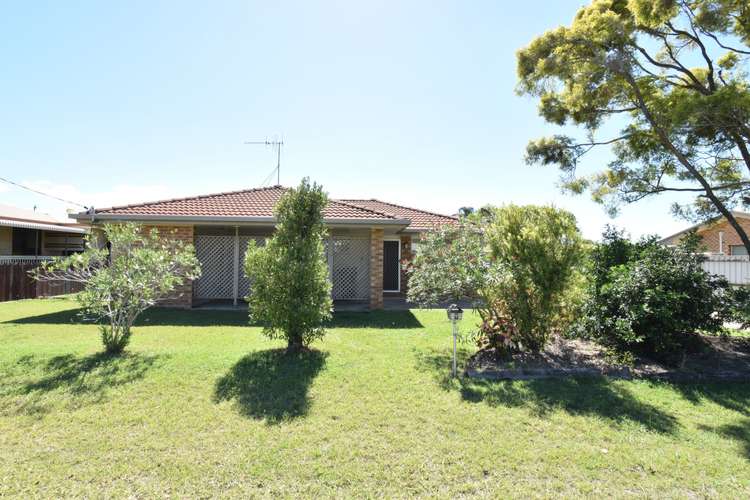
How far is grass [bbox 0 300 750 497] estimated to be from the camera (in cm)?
307

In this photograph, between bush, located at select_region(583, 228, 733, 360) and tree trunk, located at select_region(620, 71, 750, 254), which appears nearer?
bush, located at select_region(583, 228, 733, 360)

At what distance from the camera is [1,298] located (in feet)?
44.8

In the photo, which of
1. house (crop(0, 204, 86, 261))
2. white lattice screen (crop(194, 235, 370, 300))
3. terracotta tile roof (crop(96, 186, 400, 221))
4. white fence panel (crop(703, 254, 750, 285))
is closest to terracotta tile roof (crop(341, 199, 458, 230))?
white lattice screen (crop(194, 235, 370, 300))

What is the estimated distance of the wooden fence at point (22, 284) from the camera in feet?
45.3

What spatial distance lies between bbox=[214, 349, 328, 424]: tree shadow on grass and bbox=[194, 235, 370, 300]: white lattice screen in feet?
20.8

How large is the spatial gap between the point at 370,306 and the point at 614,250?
6871 millimetres

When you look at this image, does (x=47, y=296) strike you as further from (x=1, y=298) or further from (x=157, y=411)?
(x=157, y=411)

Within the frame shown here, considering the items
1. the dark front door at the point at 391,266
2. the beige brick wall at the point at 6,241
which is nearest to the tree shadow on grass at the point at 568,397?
the dark front door at the point at 391,266

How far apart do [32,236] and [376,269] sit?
1883 cm

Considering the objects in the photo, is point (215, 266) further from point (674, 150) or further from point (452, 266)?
point (674, 150)

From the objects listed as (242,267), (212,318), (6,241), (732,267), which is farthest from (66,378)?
(732,267)

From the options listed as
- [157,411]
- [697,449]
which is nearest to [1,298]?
[157,411]

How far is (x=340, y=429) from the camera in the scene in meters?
3.97

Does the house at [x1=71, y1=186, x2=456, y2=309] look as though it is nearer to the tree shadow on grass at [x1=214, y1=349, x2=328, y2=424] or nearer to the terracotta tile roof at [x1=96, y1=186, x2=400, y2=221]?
the terracotta tile roof at [x1=96, y1=186, x2=400, y2=221]
